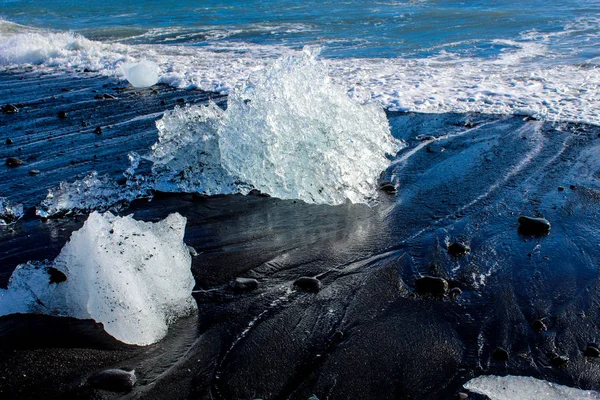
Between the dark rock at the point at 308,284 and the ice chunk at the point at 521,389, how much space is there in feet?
3.85

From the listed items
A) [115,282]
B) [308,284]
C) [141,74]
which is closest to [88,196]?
[115,282]

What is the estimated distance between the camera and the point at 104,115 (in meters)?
7.50

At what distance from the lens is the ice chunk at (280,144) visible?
15.7 feet

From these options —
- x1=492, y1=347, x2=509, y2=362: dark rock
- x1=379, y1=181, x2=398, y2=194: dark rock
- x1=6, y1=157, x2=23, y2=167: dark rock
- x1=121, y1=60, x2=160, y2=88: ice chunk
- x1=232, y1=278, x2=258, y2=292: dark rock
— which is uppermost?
x1=121, y1=60, x2=160, y2=88: ice chunk

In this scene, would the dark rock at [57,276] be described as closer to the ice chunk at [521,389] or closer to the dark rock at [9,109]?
Answer: the ice chunk at [521,389]

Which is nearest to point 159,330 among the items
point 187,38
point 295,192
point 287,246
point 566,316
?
point 287,246

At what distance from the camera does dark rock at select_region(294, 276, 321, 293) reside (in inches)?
133

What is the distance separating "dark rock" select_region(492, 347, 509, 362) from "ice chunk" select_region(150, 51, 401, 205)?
7.15 ft

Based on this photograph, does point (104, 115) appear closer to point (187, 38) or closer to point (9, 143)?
point (9, 143)

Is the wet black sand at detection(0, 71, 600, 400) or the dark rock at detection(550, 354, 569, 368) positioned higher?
the wet black sand at detection(0, 71, 600, 400)

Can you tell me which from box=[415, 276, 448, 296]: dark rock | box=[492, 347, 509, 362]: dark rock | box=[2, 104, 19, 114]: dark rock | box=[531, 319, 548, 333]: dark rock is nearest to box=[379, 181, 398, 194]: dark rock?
box=[415, 276, 448, 296]: dark rock

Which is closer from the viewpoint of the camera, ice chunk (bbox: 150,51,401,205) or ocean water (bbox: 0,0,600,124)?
ice chunk (bbox: 150,51,401,205)

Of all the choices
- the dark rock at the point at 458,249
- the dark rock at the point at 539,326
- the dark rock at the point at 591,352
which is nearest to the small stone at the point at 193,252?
the dark rock at the point at 458,249

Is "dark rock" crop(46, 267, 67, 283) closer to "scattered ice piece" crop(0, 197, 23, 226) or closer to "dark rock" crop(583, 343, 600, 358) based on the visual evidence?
"scattered ice piece" crop(0, 197, 23, 226)
